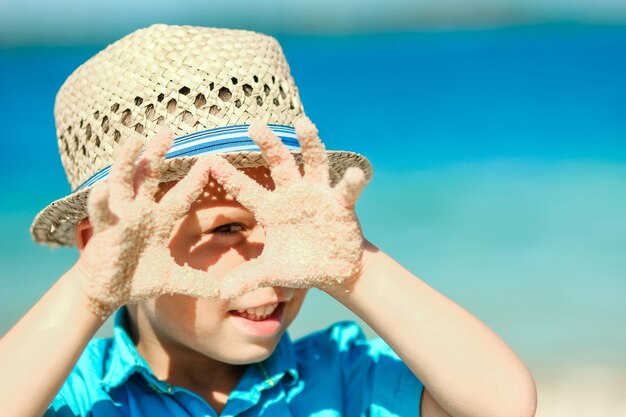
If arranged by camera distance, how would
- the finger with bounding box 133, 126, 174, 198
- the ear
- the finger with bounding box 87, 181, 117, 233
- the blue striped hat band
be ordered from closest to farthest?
the finger with bounding box 87, 181, 117, 233, the finger with bounding box 133, 126, 174, 198, the blue striped hat band, the ear

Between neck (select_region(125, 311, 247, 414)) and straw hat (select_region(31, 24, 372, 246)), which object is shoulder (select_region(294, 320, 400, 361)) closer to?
neck (select_region(125, 311, 247, 414))

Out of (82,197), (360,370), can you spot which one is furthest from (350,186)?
(360,370)

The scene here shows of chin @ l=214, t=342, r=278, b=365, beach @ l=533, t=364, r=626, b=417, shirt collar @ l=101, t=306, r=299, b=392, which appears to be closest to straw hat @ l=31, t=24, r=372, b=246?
shirt collar @ l=101, t=306, r=299, b=392

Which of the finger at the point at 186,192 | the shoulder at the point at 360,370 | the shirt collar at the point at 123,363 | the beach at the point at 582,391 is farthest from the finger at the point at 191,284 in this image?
the beach at the point at 582,391

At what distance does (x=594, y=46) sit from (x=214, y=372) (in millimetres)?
9181

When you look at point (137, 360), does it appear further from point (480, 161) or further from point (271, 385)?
point (480, 161)

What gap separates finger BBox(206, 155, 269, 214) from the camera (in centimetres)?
180

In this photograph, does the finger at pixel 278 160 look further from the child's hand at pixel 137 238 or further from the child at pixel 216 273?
the child's hand at pixel 137 238

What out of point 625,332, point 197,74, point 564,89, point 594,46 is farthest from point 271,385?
point 594,46

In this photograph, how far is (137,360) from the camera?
7.06ft

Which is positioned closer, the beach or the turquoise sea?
the beach

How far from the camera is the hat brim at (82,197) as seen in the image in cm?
195

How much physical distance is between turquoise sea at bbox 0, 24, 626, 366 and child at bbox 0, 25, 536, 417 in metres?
2.90

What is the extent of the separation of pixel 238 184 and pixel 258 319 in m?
0.44
